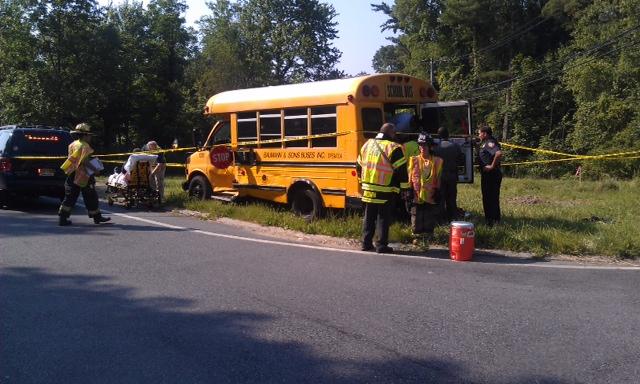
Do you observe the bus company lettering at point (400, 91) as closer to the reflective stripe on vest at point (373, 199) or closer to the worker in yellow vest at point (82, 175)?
the reflective stripe on vest at point (373, 199)

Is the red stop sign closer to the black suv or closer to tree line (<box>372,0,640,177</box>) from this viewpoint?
the black suv

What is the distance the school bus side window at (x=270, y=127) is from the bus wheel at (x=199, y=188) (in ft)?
7.47

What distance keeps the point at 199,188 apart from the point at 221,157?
1.50 meters

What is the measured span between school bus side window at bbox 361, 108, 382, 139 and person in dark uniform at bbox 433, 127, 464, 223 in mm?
1093

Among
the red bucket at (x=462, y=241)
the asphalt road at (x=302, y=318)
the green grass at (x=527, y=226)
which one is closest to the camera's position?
the asphalt road at (x=302, y=318)

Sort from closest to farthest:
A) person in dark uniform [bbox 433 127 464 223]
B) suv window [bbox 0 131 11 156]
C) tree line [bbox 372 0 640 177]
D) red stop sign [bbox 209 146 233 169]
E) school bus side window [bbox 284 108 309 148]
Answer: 1. person in dark uniform [bbox 433 127 464 223]
2. school bus side window [bbox 284 108 309 148]
3. red stop sign [bbox 209 146 233 169]
4. suv window [bbox 0 131 11 156]
5. tree line [bbox 372 0 640 177]

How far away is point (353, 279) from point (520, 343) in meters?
2.42

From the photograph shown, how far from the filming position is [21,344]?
468cm

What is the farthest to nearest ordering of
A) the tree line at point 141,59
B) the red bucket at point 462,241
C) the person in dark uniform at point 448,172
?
1. the tree line at point 141,59
2. the person in dark uniform at point 448,172
3. the red bucket at point 462,241

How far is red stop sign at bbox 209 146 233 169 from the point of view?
1279cm

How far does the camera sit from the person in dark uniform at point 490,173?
10086 mm

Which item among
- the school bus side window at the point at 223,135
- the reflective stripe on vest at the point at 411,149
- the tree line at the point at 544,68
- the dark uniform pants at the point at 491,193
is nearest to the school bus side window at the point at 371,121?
the reflective stripe on vest at the point at 411,149

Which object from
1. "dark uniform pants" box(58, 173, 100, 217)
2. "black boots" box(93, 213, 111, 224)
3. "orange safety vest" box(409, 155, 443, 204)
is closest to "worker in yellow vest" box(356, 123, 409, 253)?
"orange safety vest" box(409, 155, 443, 204)

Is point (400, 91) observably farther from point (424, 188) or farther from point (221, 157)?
point (221, 157)
